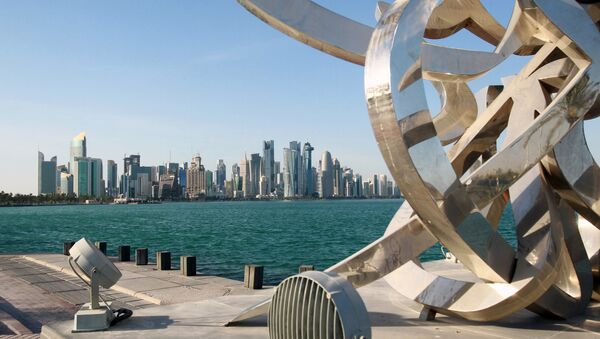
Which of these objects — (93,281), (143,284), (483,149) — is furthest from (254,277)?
(483,149)

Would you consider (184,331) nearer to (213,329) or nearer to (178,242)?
(213,329)

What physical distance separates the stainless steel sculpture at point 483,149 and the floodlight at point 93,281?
88.9 inches

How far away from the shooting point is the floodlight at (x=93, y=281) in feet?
29.6

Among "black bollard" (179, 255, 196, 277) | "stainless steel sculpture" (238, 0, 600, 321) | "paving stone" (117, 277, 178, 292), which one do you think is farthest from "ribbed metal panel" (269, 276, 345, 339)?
"black bollard" (179, 255, 196, 277)

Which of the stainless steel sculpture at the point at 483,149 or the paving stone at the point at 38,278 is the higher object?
the stainless steel sculpture at the point at 483,149

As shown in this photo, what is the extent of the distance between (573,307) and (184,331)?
20.9 ft

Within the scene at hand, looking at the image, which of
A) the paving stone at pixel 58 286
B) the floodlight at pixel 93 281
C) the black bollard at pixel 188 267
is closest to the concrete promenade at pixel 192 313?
the paving stone at pixel 58 286

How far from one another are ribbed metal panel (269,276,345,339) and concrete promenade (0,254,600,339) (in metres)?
3.01

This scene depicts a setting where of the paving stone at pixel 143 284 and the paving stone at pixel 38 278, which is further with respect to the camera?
the paving stone at pixel 38 278

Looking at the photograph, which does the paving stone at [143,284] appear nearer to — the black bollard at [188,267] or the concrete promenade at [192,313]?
the concrete promenade at [192,313]

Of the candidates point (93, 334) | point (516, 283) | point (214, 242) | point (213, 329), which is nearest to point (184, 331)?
point (213, 329)

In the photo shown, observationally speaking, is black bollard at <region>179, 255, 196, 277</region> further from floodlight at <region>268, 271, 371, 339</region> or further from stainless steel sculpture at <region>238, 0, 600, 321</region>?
floodlight at <region>268, 271, 371, 339</region>

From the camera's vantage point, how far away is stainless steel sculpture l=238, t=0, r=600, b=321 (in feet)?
23.7

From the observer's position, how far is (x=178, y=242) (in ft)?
142
